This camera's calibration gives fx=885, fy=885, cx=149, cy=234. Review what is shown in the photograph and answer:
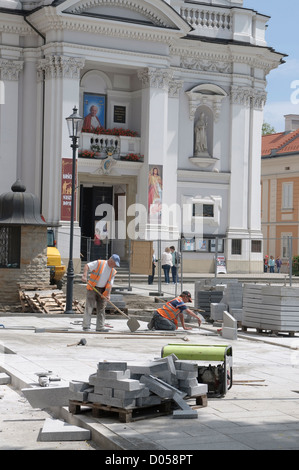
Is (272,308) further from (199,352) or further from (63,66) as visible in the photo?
(63,66)

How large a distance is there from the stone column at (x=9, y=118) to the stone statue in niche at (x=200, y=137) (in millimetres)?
9176

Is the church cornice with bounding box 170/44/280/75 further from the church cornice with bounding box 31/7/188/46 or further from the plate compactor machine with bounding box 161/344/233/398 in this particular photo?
the plate compactor machine with bounding box 161/344/233/398

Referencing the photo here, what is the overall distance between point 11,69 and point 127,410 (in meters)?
31.1

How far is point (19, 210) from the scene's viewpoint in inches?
1024

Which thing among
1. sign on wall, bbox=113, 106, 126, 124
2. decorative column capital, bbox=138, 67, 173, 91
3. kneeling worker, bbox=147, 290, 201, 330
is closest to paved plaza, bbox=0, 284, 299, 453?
kneeling worker, bbox=147, 290, 201, 330

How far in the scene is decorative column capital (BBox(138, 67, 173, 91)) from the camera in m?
39.8

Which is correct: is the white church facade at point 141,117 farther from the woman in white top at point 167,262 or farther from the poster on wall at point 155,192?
the woman in white top at point 167,262

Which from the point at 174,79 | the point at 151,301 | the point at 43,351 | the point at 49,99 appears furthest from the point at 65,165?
the point at 43,351

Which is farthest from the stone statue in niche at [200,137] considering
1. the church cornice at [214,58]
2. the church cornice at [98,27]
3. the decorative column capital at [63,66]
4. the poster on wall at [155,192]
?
the decorative column capital at [63,66]

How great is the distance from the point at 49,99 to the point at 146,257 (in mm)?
10383

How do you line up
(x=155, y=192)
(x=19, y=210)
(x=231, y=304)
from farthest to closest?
1. (x=155, y=192)
2. (x=19, y=210)
3. (x=231, y=304)

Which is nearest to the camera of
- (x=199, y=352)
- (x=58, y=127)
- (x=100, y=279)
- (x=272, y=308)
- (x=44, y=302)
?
(x=199, y=352)

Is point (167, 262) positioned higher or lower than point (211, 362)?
higher

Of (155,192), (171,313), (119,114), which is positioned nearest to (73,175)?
(171,313)
